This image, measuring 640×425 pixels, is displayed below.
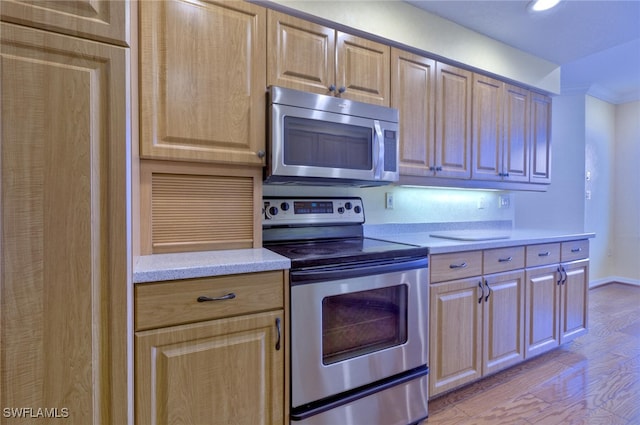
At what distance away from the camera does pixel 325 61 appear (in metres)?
1.69

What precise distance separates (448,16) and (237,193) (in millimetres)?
1801

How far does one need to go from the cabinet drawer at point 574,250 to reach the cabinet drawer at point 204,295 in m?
2.23

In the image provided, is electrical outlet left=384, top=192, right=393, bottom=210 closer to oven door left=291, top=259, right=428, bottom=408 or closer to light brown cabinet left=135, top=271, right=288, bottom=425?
oven door left=291, top=259, right=428, bottom=408

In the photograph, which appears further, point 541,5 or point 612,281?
point 612,281

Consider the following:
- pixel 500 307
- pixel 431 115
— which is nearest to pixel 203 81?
pixel 431 115

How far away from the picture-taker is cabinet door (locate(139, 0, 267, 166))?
1.32 m

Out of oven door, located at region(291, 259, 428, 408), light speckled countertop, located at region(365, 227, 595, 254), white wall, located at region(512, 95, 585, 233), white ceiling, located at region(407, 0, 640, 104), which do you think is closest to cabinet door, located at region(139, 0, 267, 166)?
oven door, located at region(291, 259, 428, 408)

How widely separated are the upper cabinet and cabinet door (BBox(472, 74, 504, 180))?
848 mm

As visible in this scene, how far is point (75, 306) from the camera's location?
34.7 inches

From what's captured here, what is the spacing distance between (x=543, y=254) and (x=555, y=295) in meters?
0.36

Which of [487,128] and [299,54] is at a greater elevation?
[299,54]

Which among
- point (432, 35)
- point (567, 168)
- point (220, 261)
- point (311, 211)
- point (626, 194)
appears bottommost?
point (220, 261)

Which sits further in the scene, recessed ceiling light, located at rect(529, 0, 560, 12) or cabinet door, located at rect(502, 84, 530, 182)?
cabinet door, located at rect(502, 84, 530, 182)

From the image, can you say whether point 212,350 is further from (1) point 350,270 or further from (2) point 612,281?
(2) point 612,281
